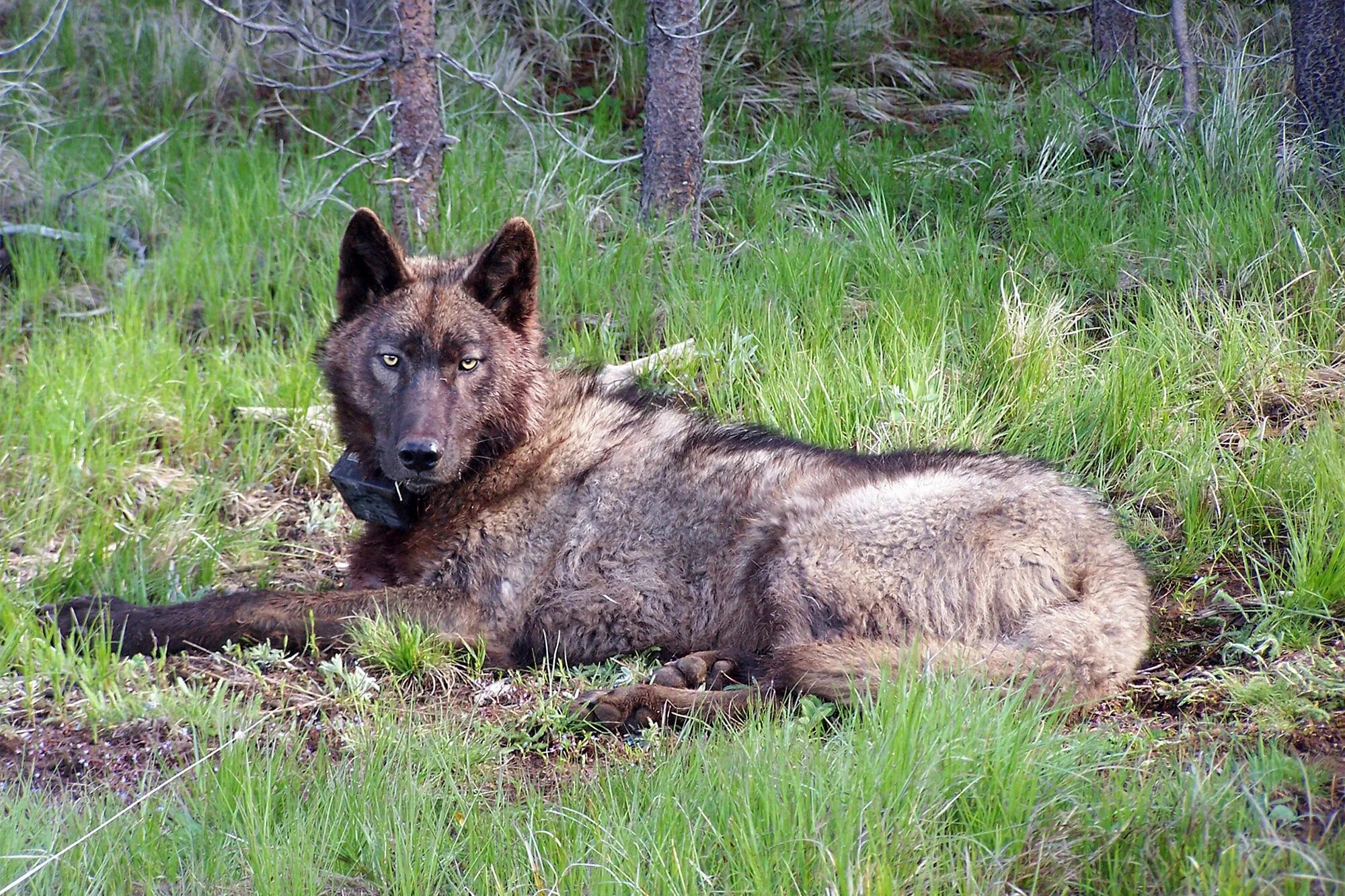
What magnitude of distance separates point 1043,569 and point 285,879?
2414 millimetres

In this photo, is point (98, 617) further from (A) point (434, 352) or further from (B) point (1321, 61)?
(B) point (1321, 61)

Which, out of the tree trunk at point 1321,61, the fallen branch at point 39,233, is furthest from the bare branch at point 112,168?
the tree trunk at point 1321,61

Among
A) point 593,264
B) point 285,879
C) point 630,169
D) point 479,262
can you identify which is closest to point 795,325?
point 593,264

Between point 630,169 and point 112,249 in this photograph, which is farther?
point 630,169

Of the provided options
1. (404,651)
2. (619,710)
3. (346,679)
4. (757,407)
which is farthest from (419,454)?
(757,407)

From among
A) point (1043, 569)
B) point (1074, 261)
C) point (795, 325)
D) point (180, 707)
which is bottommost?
point (180, 707)

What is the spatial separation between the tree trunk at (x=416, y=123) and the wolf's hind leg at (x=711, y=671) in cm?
336

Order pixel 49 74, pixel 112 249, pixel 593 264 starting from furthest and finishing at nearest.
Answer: pixel 49 74, pixel 112 249, pixel 593 264

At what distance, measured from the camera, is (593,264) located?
631cm

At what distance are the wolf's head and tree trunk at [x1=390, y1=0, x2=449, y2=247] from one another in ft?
5.44

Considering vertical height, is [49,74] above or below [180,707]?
above

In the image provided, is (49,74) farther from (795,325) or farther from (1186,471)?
(1186,471)

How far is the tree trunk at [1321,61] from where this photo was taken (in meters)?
6.15

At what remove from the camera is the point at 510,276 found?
4652 millimetres
